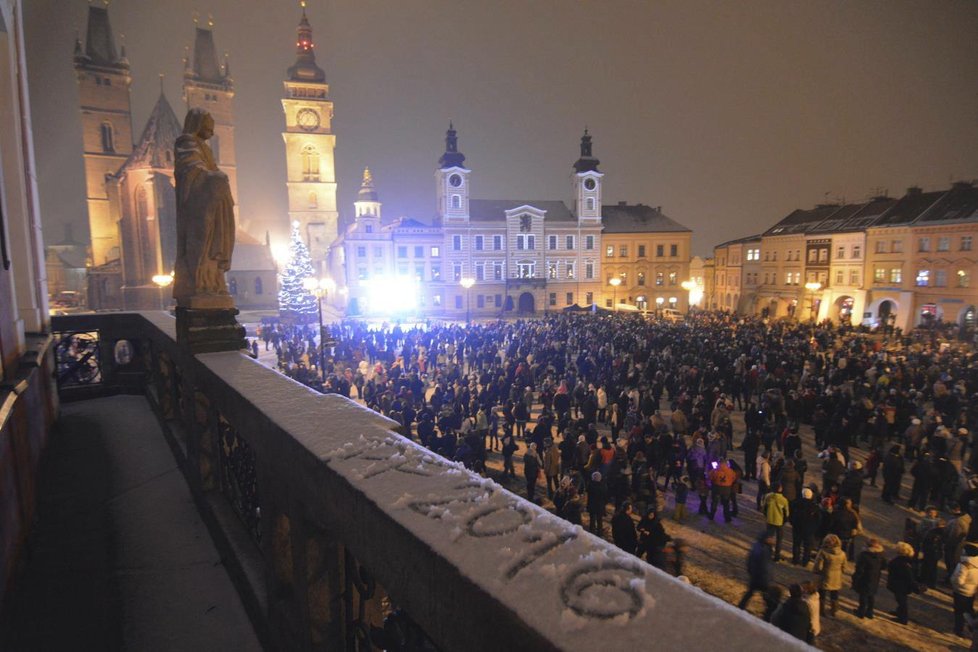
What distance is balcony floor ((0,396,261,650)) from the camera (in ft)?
11.3

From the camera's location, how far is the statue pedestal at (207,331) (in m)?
5.21

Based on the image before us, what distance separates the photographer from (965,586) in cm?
705

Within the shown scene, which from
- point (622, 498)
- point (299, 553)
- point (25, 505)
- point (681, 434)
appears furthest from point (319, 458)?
point (681, 434)

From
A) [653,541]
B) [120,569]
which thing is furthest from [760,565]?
[120,569]

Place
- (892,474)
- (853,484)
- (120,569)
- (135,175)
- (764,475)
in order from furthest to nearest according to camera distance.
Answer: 1. (135,175)
2. (892,474)
3. (764,475)
4. (853,484)
5. (120,569)

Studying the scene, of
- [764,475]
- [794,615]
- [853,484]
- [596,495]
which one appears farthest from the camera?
[764,475]

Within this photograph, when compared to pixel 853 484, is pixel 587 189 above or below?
above

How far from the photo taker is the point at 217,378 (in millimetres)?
4016

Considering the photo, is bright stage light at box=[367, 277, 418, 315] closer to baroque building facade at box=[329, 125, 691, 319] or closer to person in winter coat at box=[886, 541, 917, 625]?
baroque building facade at box=[329, 125, 691, 319]

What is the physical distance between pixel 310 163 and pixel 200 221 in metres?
62.9

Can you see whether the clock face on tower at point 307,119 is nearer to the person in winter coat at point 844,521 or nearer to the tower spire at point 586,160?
the tower spire at point 586,160

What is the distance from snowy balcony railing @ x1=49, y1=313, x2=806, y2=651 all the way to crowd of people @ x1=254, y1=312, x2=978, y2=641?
202 inches

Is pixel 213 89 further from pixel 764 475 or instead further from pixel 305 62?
pixel 764 475

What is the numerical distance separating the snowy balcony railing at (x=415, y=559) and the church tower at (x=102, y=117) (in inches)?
2682
